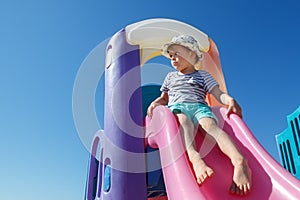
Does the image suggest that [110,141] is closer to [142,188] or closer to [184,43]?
[142,188]

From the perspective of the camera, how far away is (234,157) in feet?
5.80

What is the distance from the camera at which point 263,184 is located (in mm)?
1661

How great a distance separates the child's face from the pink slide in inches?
23.5

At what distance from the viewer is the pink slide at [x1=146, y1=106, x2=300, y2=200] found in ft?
5.03

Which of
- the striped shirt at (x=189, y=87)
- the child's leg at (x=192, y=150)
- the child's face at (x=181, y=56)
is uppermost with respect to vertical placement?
the child's face at (x=181, y=56)

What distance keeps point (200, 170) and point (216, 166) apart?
312mm

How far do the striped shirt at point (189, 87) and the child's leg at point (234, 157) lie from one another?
34 centimetres

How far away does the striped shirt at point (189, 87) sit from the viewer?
2.46 meters

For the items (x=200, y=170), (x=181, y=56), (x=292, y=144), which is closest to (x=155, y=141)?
(x=200, y=170)

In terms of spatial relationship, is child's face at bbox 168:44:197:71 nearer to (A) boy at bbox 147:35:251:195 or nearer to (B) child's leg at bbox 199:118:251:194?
(A) boy at bbox 147:35:251:195

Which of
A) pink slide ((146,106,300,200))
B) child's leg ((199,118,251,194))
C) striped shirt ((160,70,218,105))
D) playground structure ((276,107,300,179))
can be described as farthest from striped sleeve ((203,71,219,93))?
playground structure ((276,107,300,179))

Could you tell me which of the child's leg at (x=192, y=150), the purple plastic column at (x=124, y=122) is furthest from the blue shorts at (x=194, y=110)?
the purple plastic column at (x=124, y=122)

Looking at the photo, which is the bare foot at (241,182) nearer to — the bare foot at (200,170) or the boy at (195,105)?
the boy at (195,105)

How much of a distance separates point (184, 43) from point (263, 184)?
1415 mm
